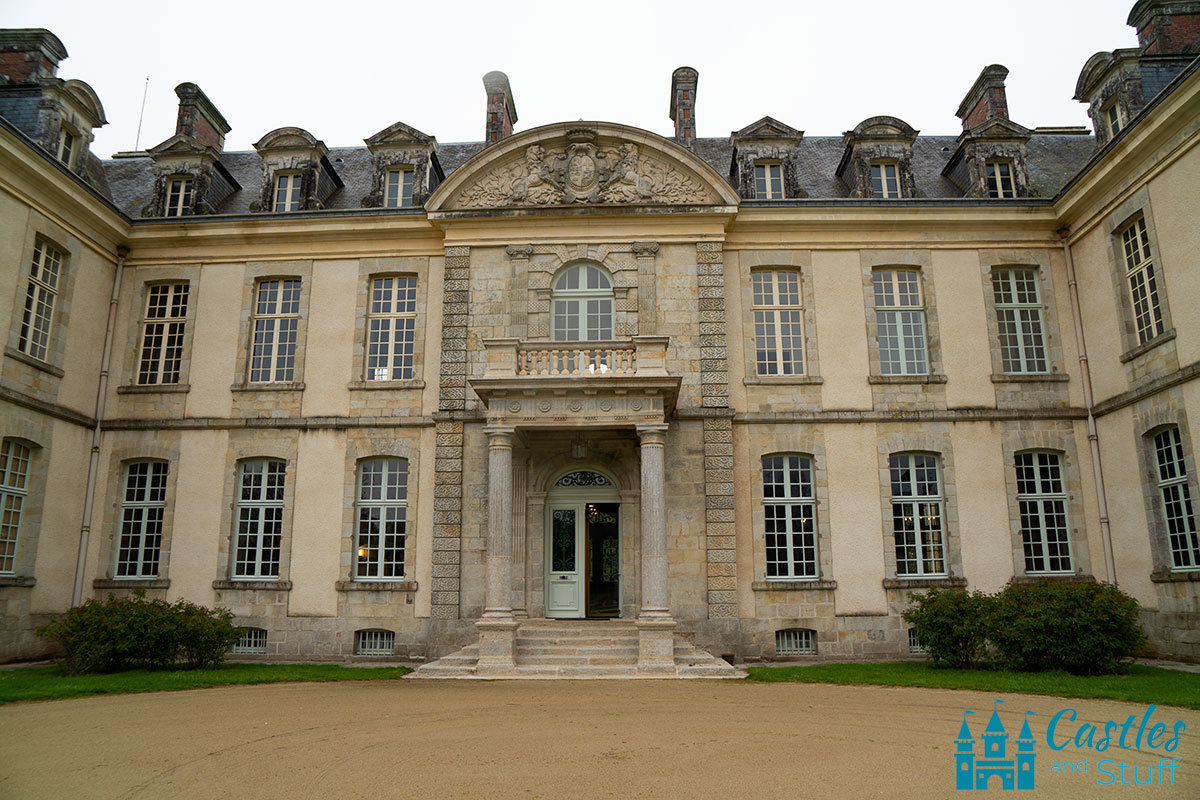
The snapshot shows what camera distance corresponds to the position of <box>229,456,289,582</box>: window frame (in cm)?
1479

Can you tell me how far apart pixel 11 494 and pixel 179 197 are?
6.59m

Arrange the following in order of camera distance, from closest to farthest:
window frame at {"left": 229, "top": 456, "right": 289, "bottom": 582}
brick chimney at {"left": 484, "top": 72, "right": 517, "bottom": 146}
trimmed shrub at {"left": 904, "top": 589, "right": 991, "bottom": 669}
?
trimmed shrub at {"left": 904, "top": 589, "right": 991, "bottom": 669} < window frame at {"left": 229, "top": 456, "right": 289, "bottom": 582} < brick chimney at {"left": 484, "top": 72, "right": 517, "bottom": 146}

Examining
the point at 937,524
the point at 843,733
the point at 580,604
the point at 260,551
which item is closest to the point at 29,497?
the point at 260,551

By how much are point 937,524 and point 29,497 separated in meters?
15.3

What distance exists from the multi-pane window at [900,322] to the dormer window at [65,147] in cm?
1503

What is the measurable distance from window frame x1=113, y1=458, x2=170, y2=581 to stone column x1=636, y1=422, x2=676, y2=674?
877cm

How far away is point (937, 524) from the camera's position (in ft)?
47.6

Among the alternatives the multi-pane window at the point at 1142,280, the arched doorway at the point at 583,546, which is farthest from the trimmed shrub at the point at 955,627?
the multi-pane window at the point at 1142,280

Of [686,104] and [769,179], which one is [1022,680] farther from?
[686,104]

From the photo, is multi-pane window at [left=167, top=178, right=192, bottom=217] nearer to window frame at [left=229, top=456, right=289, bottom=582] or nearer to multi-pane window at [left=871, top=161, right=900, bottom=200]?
window frame at [left=229, top=456, right=289, bottom=582]

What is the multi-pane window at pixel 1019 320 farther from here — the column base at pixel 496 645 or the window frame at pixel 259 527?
the window frame at pixel 259 527

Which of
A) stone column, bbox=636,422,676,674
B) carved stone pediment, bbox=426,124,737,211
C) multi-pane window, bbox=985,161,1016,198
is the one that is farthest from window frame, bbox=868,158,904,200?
stone column, bbox=636,422,676,674

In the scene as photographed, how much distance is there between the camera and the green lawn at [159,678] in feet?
32.7

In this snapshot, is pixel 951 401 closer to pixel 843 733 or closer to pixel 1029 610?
pixel 1029 610
